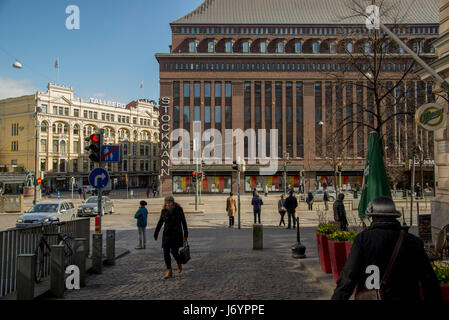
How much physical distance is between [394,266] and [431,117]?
703 centimetres

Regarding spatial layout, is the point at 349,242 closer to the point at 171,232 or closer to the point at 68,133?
the point at 171,232

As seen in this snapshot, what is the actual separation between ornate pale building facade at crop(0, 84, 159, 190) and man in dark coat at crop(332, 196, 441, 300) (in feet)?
187

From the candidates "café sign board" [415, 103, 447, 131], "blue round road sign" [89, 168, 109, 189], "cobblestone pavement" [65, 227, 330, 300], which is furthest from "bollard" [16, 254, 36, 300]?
"café sign board" [415, 103, 447, 131]

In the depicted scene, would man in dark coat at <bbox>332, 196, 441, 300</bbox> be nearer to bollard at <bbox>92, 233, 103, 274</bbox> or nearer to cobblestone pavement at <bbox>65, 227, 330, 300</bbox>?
cobblestone pavement at <bbox>65, 227, 330, 300</bbox>

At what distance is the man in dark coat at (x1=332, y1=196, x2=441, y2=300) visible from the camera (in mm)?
3195

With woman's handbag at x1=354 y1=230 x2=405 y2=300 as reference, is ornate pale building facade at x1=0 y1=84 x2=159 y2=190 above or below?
above

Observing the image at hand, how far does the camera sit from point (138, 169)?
95438 millimetres

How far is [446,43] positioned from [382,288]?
10624 mm

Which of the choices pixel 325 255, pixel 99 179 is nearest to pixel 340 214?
pixel 325 255

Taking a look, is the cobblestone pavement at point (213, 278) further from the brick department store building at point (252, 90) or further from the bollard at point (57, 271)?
the brick department store building at point (252, 90)

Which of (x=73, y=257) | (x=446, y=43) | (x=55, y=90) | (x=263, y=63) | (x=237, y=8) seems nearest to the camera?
(x=73, y=257)

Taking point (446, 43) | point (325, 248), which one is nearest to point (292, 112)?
point (446, 43)

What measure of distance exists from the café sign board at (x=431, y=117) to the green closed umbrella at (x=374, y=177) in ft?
8.26

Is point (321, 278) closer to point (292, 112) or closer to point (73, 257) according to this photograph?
point (73, 257)
